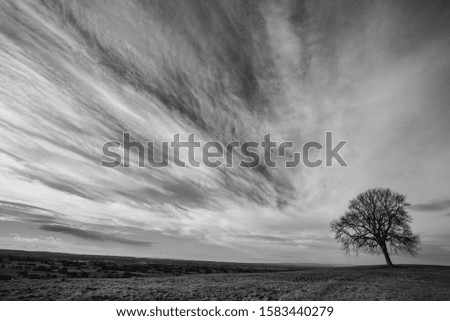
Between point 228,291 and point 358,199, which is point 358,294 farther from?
point 358,199

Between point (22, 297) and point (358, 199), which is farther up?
point (358, 199)

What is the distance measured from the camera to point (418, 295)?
1388 cm

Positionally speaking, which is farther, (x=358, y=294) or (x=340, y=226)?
(x=340, y=226)

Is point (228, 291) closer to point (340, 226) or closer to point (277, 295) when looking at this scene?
point (277, 295)

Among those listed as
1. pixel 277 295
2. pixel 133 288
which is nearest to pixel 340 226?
pixel 277 295

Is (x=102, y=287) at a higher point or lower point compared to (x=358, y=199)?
lower
